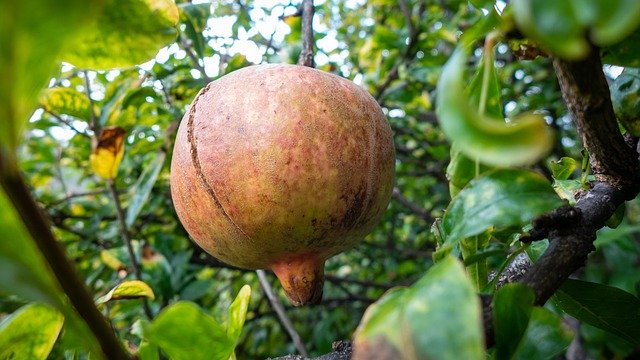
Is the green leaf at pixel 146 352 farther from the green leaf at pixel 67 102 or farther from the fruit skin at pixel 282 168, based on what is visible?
the green leaf at pixel 67 102

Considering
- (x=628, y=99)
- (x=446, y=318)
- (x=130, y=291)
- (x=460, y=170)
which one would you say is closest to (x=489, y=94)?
(x=460, y=170)

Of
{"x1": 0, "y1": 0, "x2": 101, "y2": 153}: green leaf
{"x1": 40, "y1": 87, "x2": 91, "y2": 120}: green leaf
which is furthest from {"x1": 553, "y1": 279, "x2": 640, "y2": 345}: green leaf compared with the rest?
{"x1": 40, "y1": 87, "x2": 91, "y2": 120}: green leaf

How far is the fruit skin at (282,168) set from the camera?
66 cm

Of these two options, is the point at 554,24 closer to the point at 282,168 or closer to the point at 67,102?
the point at 282,168

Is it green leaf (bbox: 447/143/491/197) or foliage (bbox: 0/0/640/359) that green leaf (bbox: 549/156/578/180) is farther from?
green leaf (bbox: 447/143/491/197)

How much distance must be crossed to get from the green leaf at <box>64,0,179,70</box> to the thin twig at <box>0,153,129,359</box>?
0.79 ft

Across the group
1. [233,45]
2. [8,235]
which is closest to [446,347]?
[8,235]

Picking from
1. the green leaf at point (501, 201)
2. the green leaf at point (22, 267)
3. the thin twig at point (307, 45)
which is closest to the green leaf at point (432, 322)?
A: the green leaf at point (501, 201)

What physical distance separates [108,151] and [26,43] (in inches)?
35.6

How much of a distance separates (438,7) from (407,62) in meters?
0.67

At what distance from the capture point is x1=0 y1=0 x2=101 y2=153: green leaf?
30 cm

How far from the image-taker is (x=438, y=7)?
7.61ft

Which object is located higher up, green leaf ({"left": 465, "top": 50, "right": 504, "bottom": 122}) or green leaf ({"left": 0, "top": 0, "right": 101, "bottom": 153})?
green leaf ({"left": 0, "top": 0, "right": 101, "bottom": 153})

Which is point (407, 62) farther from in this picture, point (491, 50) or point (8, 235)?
point (8, 235)
